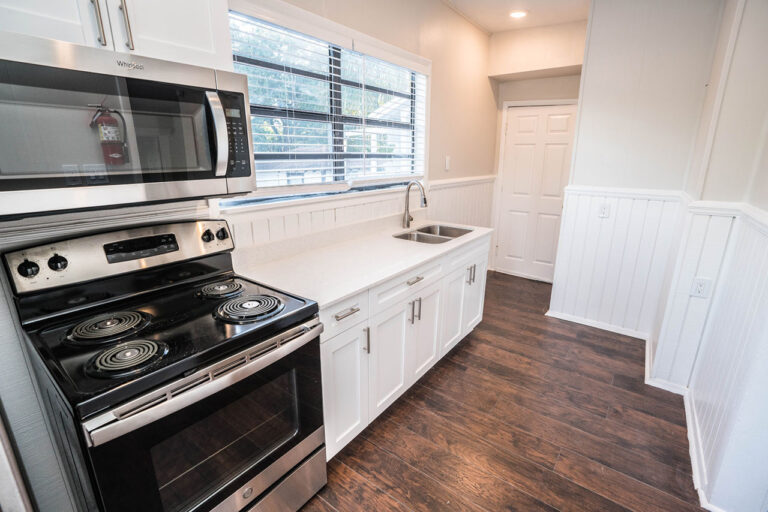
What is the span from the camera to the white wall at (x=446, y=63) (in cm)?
232

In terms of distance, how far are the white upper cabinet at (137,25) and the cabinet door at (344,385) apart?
1158 millimetres

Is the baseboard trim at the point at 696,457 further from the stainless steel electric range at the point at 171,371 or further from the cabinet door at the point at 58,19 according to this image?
the cabinet door at the point at 58,19

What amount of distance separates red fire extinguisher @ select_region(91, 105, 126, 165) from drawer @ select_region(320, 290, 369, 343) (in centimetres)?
81

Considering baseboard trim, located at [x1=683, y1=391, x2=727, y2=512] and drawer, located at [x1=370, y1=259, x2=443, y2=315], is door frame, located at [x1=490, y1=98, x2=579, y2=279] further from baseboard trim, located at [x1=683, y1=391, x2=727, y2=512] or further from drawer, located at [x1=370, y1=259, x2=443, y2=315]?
baseboard trim, located at [x1=683, y1=391, x2=727, y2=512]

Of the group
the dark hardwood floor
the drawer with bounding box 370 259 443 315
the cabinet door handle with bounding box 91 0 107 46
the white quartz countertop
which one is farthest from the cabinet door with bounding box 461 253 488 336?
the cabinet door handle with bounding box 91 0 107 46

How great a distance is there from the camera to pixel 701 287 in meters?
2.15

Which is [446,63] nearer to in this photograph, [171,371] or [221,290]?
[221,290]

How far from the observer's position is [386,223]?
107 inches

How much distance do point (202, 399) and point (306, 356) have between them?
0.39 m

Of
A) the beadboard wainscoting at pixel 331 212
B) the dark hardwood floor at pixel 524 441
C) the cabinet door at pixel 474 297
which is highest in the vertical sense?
the beadboard wainscoting at pixel 331 212

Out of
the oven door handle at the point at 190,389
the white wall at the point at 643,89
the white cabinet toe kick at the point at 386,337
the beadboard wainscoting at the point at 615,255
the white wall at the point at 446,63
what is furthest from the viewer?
the beadboard wainscoting at the point at 615,255

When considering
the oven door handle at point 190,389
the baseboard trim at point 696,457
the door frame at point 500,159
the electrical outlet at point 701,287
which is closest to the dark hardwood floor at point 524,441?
the baseboard trim at point 696,457

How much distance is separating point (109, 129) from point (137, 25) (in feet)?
1.16

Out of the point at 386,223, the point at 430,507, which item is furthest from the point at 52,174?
the point at 386,223
